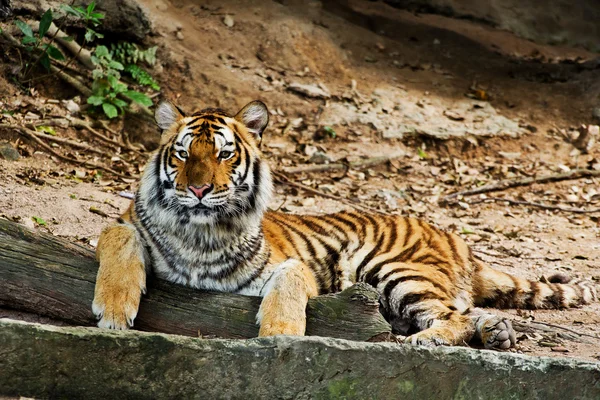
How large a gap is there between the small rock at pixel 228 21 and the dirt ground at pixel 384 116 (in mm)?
22

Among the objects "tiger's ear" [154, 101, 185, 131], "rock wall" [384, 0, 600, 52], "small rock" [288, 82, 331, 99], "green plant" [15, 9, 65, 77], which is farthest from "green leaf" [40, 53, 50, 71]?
"rock wall" [384, 0, 600, 52]

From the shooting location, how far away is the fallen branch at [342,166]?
6759 mm

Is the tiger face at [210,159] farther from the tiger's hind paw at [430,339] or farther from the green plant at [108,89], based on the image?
the green plant at [108,89]

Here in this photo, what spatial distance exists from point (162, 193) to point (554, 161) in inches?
205

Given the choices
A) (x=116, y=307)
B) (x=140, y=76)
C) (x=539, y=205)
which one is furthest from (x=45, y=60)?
(x=539, y=205)

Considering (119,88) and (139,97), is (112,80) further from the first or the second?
(139,97)

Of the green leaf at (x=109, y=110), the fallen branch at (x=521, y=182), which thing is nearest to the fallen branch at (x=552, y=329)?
the fallen branch at (x=521, y=182)

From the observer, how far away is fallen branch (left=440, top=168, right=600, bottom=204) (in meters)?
6.76

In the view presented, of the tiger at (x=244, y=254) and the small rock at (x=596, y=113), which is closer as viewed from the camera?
the tiger at (x=244, y=254)

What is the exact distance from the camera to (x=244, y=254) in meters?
3.42

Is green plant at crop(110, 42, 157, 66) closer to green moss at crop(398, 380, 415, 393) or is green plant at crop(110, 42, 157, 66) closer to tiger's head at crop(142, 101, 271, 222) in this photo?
tiger's head at crop(142, 101, 271, 222)

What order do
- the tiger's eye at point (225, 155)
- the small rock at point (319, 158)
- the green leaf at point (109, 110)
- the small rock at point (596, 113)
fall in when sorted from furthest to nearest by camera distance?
the small rock at point (596, 113) → the small rock at point (319, 158) → the green leaf at point (109, 110) → the tiger's eye at point (225, 155)

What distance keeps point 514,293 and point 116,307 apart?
2.27 meters

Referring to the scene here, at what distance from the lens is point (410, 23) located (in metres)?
9.50
